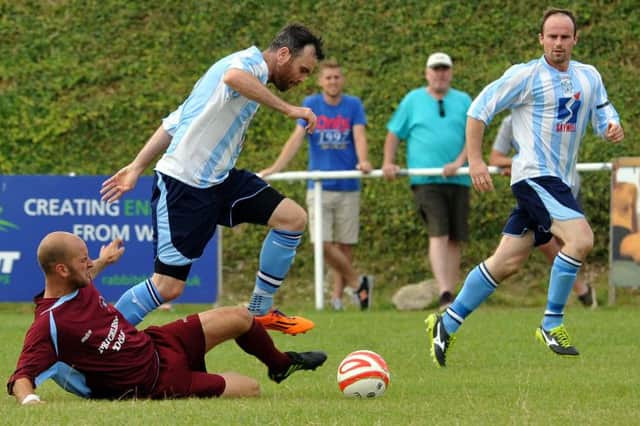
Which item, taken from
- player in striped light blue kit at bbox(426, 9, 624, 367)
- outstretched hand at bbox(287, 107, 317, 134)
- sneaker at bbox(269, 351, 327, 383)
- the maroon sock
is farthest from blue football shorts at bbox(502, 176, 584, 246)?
the maroon sock

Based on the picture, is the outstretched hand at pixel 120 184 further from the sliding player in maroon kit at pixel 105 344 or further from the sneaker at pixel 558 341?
the sneaker at pixel 558 341

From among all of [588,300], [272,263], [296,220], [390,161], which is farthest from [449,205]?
[296,220]

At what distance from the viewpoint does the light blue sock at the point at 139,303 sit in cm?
823

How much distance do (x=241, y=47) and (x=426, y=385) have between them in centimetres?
1260

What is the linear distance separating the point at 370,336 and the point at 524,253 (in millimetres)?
2202

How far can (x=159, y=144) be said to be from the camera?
8.52 meters

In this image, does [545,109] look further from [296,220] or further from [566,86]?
[296,220]

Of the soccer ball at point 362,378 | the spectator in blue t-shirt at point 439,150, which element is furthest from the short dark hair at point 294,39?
the spectator in blue t-shirt at point 439,150

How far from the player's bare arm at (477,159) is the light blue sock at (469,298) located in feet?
1.94

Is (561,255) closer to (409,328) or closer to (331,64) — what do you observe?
(409,328)

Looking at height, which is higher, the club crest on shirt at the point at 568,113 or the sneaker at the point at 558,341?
the club crest on shirt at the point at 568,113

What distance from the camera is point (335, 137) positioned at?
1440cm

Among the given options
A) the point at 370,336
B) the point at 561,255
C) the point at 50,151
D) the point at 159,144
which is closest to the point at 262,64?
the point at 159,144

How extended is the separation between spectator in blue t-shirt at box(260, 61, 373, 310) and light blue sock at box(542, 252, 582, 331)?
4995mm
